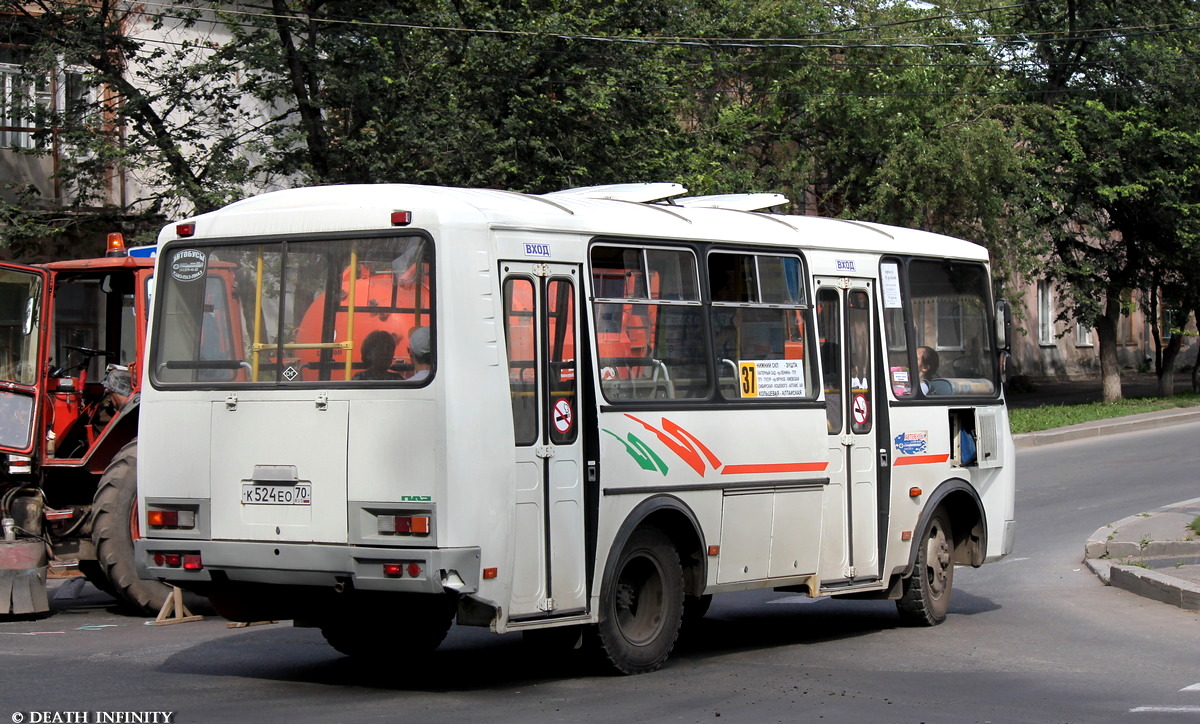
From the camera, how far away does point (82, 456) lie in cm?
1224

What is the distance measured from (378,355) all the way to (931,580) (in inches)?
216

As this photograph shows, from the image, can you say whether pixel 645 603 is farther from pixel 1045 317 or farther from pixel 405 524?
pixel 1045 317

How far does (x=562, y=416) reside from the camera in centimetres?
813

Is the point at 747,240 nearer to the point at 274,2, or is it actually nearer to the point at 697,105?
the point at 274,2

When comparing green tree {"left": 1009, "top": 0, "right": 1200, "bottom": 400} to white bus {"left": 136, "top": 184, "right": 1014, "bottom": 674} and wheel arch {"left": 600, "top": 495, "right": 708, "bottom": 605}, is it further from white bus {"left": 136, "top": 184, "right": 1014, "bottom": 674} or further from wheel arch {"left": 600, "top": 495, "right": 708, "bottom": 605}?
wheel arch {"left": 600, "top": 495, "right": 708, "bottom": 605}

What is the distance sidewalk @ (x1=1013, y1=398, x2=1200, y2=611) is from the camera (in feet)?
38.9

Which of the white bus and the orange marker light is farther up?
the orange marker light

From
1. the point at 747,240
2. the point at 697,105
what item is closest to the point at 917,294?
the point at 747,240

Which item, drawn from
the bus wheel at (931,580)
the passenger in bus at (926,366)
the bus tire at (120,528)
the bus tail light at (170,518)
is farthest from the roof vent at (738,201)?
the bus tire at (120,528)

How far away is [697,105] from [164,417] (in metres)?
23.6

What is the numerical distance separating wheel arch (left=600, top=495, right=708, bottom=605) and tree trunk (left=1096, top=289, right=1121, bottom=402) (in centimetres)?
2742

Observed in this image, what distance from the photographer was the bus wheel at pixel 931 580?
36.2ft

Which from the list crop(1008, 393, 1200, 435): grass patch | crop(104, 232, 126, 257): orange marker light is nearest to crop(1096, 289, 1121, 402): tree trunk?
crop(1008, 393, 1200, 435): grass patch

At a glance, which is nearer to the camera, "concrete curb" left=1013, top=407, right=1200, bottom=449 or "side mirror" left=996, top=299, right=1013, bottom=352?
"side mirror" left=996, top=299, right=1013, bottom=352
